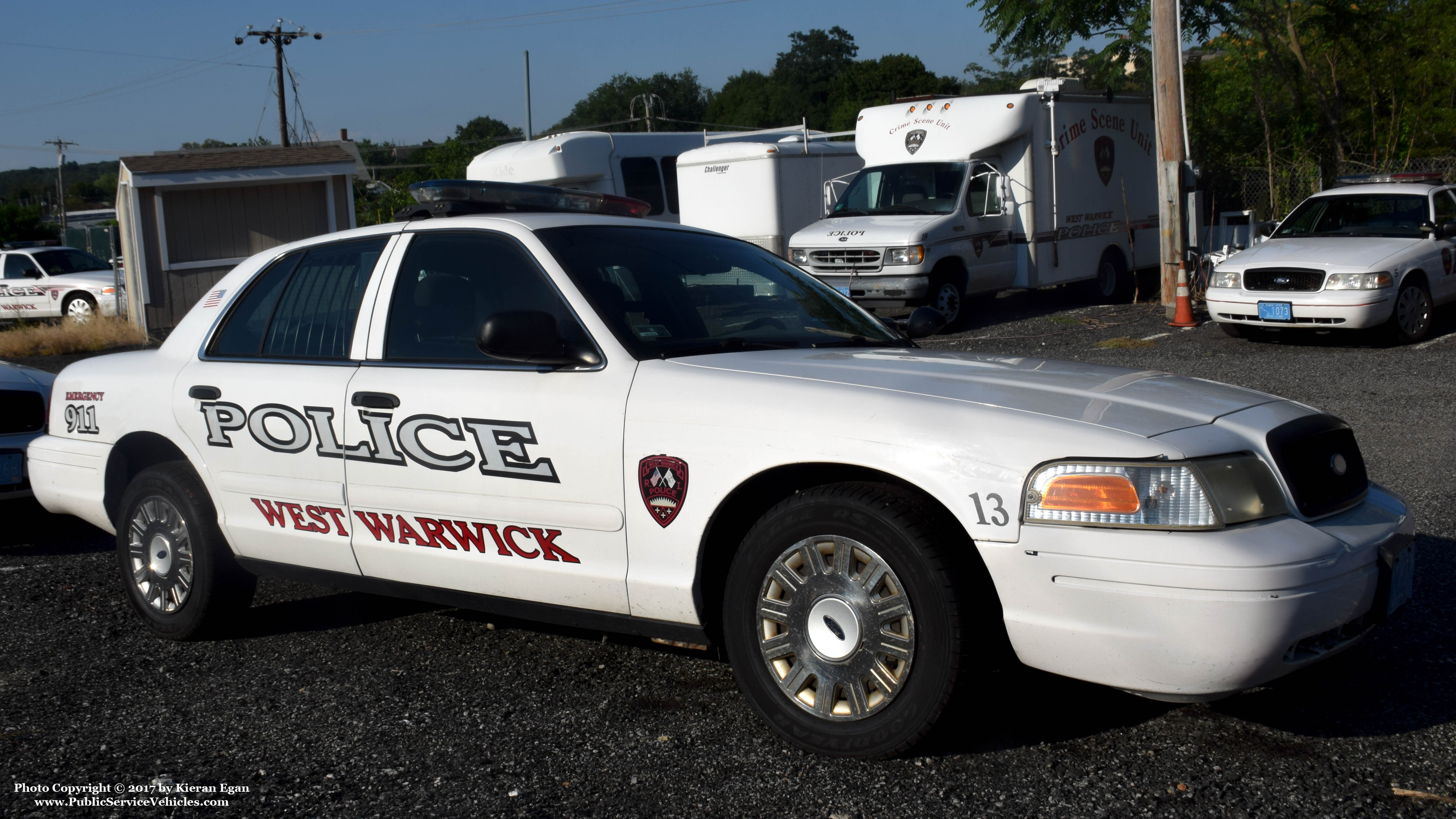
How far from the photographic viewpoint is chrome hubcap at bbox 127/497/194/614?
467 cm

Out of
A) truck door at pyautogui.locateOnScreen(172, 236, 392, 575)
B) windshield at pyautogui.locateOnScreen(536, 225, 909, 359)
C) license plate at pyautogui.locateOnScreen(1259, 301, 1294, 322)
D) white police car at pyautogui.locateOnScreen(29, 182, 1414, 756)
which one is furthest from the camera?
license plate at pyautogui.locateOnScreen(1259, 301, 1294, 322)

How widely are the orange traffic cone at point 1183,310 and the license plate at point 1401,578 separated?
37.1ft

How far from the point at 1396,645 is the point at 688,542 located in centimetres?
246

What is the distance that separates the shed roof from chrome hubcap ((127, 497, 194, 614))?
17869 millimetres

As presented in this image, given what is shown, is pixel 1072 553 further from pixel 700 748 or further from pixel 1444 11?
pixel 1444 11

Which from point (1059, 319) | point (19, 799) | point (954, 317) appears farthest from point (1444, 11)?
point (19, 799)

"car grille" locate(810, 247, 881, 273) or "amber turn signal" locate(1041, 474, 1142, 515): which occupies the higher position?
"car grille" locate(810, 247, 881, 273)

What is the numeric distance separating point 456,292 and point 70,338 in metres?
16.7

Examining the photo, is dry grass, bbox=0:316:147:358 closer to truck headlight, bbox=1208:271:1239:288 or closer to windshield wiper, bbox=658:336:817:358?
truck headlight, bbox=1208:271:1239:288

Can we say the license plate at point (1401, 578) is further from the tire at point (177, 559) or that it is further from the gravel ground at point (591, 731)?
the tire at point (177, 559)

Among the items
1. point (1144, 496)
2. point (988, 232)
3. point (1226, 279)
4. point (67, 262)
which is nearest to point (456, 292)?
point (1144, 496)

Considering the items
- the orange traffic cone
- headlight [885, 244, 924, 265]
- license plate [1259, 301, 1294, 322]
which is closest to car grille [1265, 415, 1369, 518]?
license plate [1259, 301, 1294, 322]

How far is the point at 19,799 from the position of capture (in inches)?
130

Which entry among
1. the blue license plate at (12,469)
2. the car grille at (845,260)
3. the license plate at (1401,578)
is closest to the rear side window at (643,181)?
the car grille at (845,260)
